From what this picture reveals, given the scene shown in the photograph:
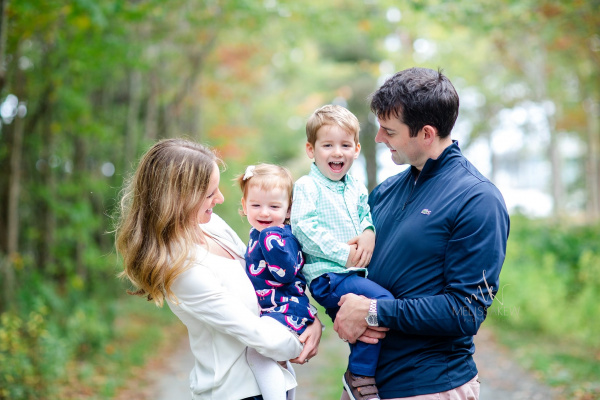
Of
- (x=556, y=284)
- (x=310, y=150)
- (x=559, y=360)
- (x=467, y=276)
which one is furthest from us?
(x=556, y=284)

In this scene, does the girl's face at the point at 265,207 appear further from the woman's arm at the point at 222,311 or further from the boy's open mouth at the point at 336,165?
the woman's arm at the point at 222,311

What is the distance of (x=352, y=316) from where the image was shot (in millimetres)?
2908

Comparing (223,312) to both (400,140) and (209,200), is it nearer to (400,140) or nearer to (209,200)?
(209,200)

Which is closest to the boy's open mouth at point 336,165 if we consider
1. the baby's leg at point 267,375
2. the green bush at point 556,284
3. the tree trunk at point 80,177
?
the baby's leg at point 267,375

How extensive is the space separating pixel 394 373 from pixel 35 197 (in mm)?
9509

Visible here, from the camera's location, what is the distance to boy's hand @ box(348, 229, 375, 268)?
3.10 metres

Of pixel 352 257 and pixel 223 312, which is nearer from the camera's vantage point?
pixel 223 312

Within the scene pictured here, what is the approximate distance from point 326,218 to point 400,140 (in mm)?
588

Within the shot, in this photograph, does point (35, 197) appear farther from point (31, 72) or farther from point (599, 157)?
Result: point (599, 157)

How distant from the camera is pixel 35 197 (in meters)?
10.9

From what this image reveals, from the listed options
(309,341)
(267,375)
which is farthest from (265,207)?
(267,375)

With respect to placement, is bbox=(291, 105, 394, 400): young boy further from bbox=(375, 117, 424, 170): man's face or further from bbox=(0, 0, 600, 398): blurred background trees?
bbox=(0, 0, 600, 398): blurred background trees

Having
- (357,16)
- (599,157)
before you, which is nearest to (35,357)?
(357,16)

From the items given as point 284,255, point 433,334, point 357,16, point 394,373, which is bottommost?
point 394,373
